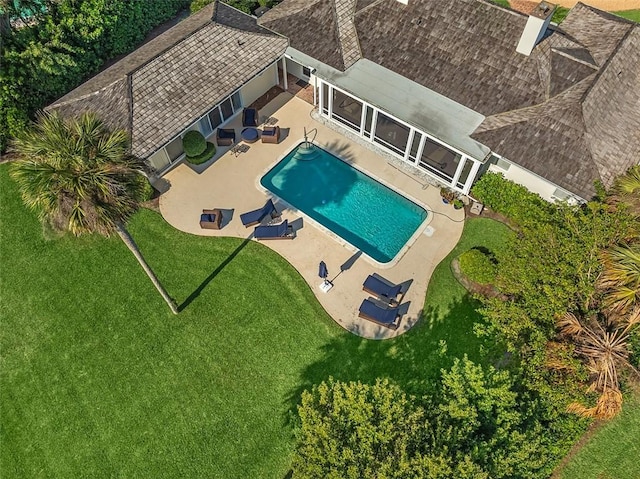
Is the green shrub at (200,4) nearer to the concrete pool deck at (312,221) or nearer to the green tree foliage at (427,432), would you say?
the concrete pool deck at (312,221)

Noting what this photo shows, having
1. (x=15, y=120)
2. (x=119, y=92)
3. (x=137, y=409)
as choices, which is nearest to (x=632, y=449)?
(x=137, y=409)

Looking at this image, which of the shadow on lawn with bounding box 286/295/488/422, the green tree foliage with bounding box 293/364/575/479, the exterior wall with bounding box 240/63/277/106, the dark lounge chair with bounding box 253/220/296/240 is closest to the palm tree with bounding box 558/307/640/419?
the green tree foliage with bounding box 293/364/575/479

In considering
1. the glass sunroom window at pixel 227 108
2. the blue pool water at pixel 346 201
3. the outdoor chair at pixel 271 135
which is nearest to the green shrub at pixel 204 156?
the glass sunroom window at pixel 227 108

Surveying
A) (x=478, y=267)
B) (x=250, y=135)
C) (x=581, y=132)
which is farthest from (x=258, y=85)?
(x=581, y=132)

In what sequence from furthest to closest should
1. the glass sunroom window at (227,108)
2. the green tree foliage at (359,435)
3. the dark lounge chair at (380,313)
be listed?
1. the glass sunroom window at (227,108)
2. the dark lounge chair at (380,313)
3. the green tree foliage at (359,435)

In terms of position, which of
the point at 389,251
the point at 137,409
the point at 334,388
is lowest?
the point at 137,409

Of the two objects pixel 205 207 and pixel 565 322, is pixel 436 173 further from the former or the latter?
pixel 205 207
